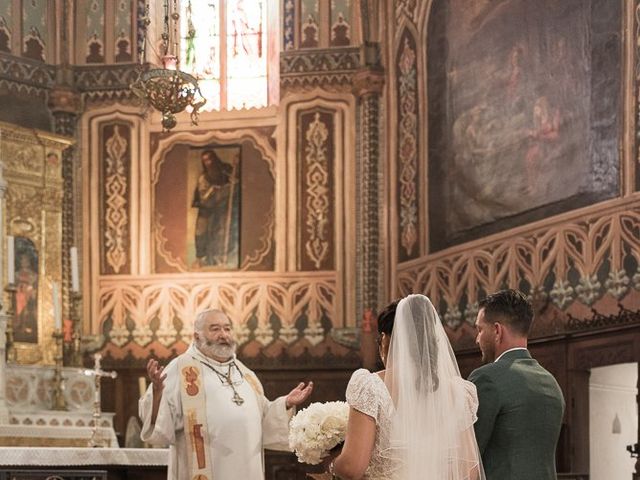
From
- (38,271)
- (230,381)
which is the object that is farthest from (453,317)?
(230,381)

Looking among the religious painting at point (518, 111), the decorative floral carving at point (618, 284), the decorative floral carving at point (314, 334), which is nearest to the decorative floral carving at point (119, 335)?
the decorative floral carving at point (314, 334)

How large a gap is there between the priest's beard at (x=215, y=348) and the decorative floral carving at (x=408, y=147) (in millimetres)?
6060

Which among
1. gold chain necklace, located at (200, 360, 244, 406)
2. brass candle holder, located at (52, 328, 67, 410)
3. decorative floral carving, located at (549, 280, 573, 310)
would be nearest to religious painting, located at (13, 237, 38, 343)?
brass candle holder, located at (52, 328, 67, 410)

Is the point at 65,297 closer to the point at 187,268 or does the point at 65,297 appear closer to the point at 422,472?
the point at 187,268

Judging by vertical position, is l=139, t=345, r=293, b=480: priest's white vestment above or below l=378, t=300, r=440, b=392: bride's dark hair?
below

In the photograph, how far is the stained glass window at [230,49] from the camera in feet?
49.8

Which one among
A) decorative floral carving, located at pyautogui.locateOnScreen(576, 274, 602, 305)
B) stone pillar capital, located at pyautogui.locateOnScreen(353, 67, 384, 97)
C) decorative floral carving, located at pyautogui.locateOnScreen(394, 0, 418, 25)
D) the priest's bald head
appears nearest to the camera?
the priest's bald head

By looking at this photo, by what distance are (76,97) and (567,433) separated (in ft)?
23.9

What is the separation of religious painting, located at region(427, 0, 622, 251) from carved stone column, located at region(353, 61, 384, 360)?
97cm

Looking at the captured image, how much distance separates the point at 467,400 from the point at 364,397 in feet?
1.42

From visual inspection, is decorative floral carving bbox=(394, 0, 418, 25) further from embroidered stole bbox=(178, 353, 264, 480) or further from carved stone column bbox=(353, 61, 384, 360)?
Result: embroidered stole bbox=(178, 353, 264, 480)

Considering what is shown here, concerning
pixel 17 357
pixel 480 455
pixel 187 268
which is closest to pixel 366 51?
pixel 187 268

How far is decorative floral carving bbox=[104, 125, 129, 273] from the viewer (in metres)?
14.6

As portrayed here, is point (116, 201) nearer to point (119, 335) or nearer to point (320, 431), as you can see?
point (119, 335)
